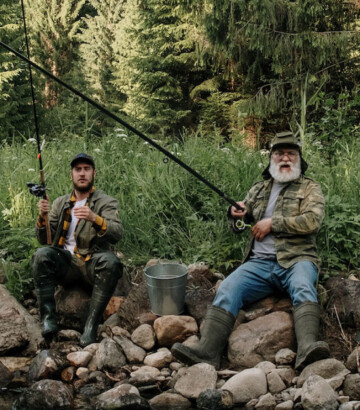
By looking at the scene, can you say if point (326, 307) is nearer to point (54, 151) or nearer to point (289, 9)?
point (54, 151)

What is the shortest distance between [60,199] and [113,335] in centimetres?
131

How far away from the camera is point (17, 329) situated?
4113mm

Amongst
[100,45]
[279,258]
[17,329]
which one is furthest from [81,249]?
[100,45]

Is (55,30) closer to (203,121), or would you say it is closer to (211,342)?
(203,121)

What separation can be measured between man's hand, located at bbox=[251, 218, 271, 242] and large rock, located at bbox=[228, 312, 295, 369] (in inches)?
25.2

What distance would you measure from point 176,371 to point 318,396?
1.06 m

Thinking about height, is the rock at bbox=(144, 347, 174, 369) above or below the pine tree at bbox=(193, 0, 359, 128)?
below

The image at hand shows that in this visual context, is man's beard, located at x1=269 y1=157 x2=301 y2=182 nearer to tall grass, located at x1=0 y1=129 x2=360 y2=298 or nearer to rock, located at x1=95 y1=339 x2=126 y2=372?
tall grass, located at x1=0 y1=129 x2=360 y2=298

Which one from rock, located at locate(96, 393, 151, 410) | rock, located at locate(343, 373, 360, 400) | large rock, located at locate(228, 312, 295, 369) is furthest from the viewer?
large rock, located at locate(228, 312, 295, 369)

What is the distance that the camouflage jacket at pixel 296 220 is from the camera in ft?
12.6

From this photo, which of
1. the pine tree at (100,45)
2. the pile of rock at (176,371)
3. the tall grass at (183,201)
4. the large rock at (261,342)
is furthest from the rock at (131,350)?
the pine tree at (100,45)

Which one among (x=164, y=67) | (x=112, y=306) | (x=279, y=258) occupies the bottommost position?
(x=112, y=306)

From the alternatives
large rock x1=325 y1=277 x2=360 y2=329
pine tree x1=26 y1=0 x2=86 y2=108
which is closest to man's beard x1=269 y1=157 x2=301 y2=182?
large rock x1=325 y1=277 x2=360 y2=329

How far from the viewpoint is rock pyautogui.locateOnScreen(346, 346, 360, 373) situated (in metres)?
3.35
